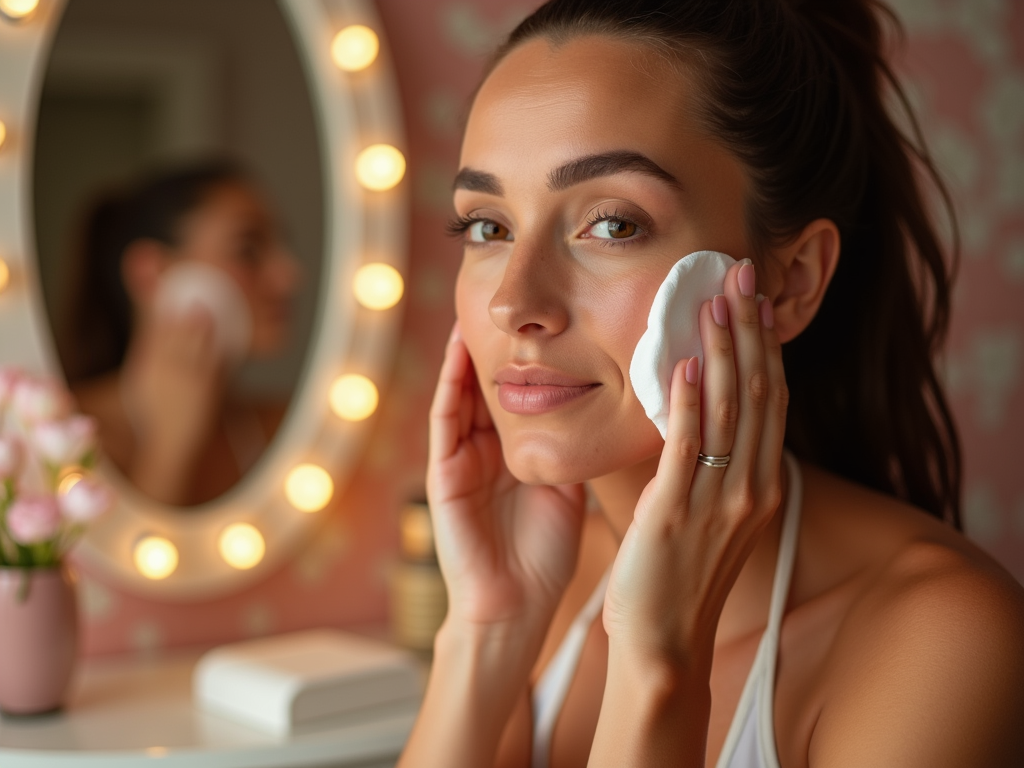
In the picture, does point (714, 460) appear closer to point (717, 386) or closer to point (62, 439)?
point (717, 386)

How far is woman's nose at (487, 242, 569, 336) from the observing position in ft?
3.14

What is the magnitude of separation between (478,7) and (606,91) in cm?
85

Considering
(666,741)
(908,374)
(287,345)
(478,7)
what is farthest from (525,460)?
(478,7)

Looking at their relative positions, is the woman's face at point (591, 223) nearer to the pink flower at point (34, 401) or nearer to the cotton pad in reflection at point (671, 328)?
the cotton pad in reflection at point (671, 328)

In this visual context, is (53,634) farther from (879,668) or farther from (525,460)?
(879,668)

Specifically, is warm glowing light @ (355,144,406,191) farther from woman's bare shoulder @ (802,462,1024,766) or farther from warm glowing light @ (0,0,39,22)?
woman's bare shoulder @ (802,462,1024,766)

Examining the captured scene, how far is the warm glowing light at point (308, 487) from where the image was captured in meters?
1.60

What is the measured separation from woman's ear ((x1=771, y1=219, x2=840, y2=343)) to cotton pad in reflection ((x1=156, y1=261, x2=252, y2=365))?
30.6 inches

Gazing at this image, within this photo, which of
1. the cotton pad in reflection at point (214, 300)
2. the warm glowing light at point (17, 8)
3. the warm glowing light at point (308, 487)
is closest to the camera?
the warm glowing light at point (17, 8)

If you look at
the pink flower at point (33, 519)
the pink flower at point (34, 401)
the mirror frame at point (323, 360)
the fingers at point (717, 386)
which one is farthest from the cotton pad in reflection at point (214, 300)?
the fingers at point (717, 386)

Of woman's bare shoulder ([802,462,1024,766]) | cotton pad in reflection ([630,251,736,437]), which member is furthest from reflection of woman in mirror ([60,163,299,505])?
woman's bare shoulder ([802,462,1024,766])

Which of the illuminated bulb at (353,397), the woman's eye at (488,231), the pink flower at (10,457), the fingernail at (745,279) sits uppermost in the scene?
the woman's eye at (488,231)

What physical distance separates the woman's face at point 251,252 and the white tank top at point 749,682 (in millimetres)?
614

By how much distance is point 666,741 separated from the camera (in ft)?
3.03
